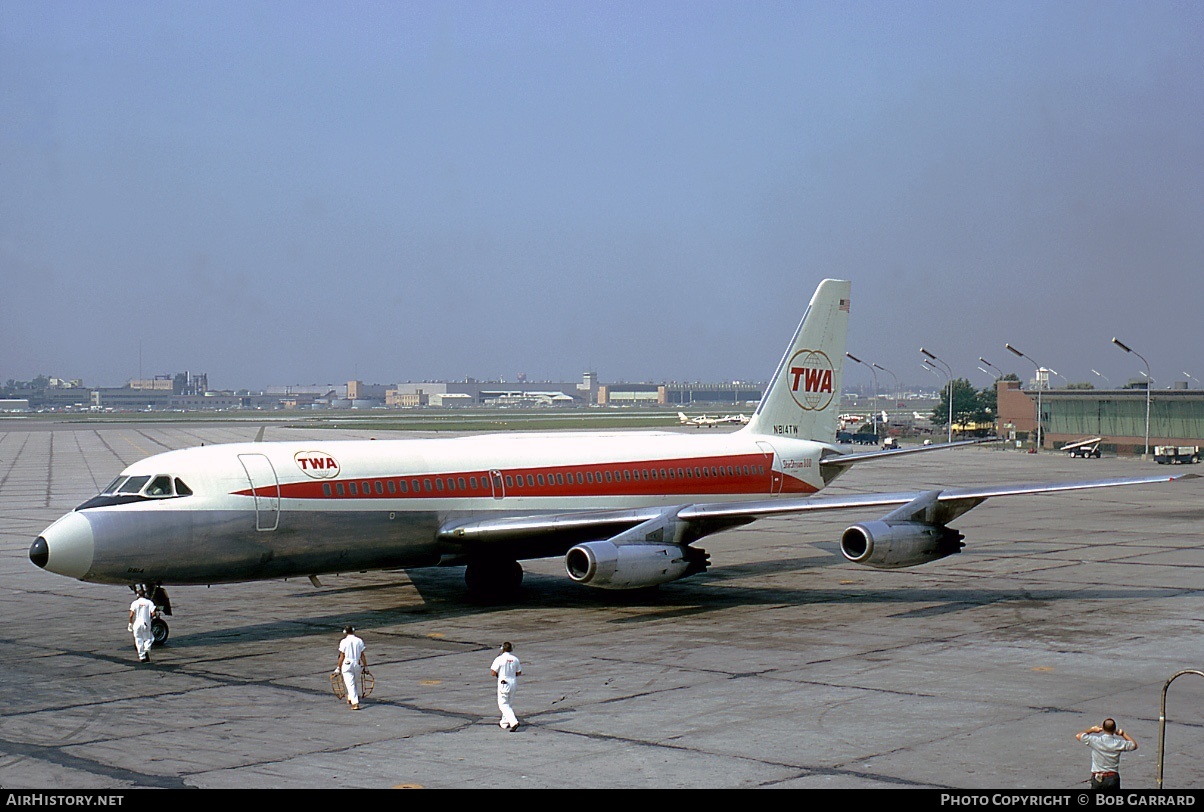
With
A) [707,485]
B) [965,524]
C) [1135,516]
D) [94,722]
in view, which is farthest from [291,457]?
[1135,516]

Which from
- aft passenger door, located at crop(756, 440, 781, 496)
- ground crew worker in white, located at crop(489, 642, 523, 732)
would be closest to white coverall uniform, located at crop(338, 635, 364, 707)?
ground crew worker in white, located at crop(489, 642, 523, 732)

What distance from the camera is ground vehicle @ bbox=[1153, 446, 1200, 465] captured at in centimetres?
8912

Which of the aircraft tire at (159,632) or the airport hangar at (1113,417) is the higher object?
the airport hangar at (1113,417)

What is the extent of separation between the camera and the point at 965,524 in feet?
165

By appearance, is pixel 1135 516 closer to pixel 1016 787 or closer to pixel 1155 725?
pixel 1155 725

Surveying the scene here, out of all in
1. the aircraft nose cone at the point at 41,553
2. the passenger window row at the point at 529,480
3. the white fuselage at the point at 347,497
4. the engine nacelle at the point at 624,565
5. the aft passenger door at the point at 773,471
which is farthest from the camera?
the aft passenger door at the point at 773,471

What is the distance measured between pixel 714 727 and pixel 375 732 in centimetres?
524

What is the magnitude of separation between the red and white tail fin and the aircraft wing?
8.22 meters

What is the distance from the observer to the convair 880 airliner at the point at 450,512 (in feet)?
85.5

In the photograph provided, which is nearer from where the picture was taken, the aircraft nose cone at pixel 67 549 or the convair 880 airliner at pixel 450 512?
the aircraft nose cone at pixel 67 549

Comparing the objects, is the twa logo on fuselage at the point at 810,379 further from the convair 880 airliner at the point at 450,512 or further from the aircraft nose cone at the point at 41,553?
the aircraft nose cone at the point at 41,553

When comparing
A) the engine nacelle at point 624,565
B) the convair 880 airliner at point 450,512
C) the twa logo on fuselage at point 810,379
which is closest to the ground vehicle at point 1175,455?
the twa logo on fuselage at point 810,379

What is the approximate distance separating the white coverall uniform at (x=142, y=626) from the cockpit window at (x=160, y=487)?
9.71 ft

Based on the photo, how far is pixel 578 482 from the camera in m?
32.9
